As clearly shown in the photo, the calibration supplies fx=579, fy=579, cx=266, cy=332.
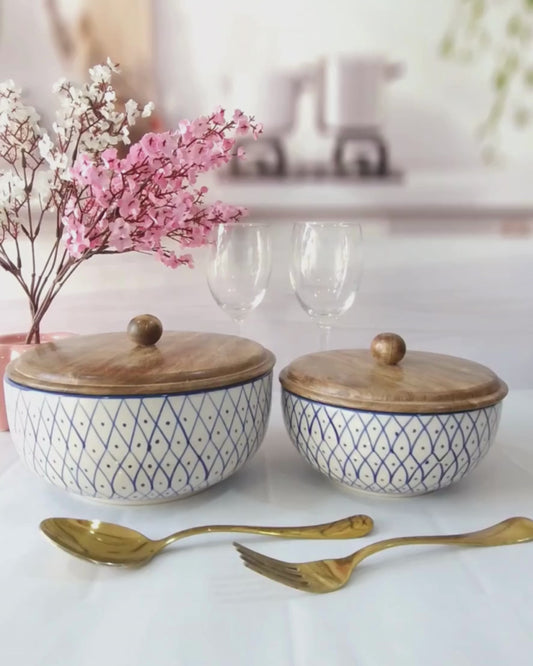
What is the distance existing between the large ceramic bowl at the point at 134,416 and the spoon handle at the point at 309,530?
5 centimetres

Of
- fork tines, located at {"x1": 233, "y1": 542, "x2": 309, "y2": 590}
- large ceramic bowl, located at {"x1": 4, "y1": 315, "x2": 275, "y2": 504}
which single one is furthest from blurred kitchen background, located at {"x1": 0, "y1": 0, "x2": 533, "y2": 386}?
fork tines, located at {"x1": 233, "y1": 542, "x2": 309, "y2": 590}

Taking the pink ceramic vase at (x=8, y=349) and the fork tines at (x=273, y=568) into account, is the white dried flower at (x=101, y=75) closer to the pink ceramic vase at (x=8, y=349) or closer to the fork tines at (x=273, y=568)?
the pink ceramic vase at (x=8, y=349)

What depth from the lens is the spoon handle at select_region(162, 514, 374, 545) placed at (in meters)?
0.46

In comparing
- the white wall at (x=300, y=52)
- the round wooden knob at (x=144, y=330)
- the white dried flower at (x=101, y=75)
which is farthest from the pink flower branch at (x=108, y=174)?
the white wall at (x=300, y=52)

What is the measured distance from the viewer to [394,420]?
1.56 ft

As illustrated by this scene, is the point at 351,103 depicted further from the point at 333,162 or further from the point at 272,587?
the point at 272,587

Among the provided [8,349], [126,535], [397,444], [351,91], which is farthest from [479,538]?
[351,91]

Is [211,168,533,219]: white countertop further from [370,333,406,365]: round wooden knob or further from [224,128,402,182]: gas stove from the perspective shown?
[370,333,406,365]: round wooden knob

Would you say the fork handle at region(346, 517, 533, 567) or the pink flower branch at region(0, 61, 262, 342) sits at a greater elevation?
the pink flower branch at region(0, 61, 262, 342)

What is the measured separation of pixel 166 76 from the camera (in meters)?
0.83

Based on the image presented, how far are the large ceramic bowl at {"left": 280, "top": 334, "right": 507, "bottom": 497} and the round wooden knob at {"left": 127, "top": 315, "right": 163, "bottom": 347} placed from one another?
0.13 meters

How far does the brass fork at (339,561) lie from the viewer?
404 mm

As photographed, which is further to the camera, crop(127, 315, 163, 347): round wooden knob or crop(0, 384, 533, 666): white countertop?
crop(127, 315, 163, 347): round wooden knob

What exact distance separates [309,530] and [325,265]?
358 millimetres
